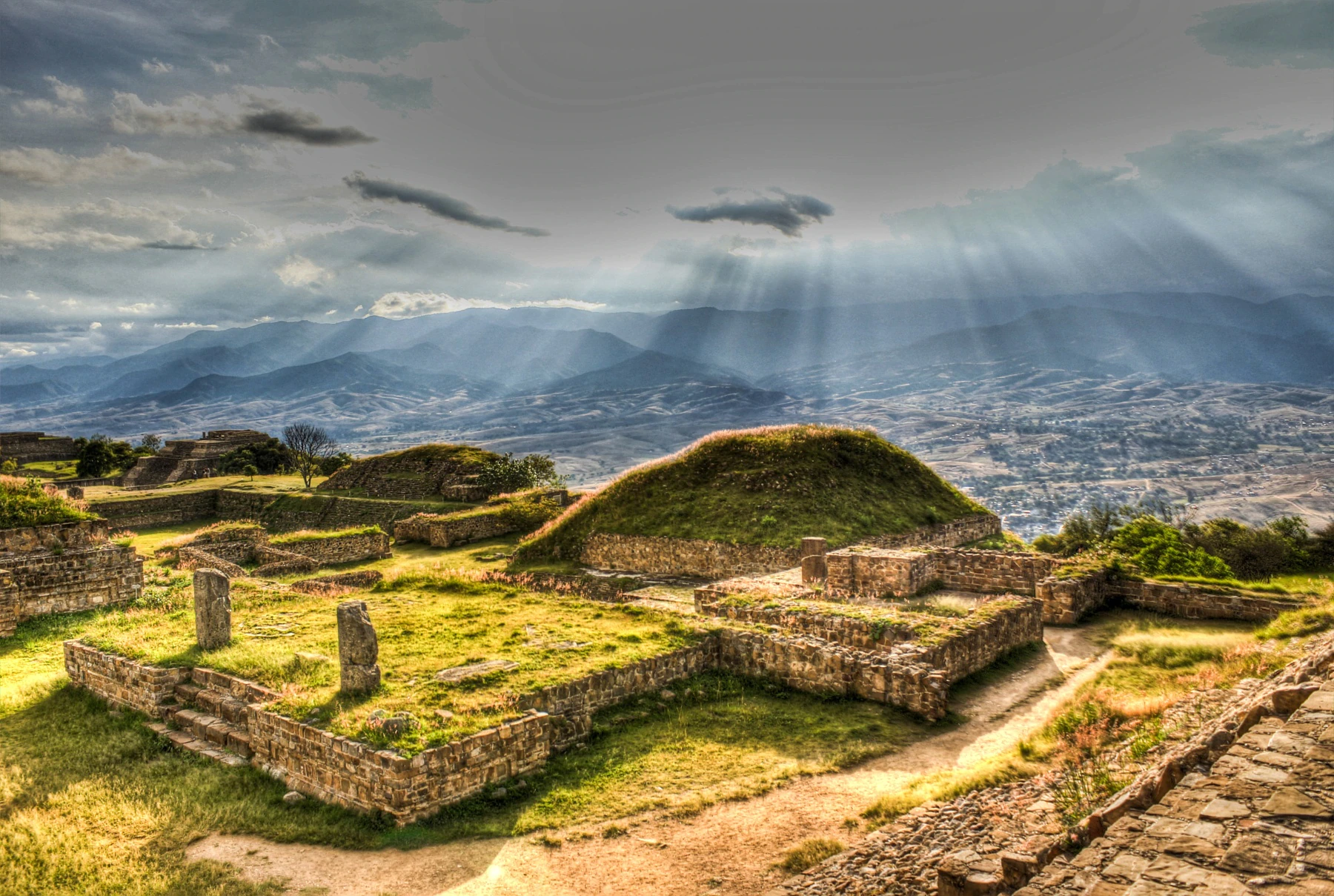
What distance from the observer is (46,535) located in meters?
17.8

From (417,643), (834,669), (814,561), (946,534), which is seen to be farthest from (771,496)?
(417,643)

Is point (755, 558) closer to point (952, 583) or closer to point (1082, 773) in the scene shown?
point (952, 583)

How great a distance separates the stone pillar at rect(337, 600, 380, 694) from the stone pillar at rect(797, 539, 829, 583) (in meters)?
11.6

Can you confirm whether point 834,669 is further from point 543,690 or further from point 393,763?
point 393,763

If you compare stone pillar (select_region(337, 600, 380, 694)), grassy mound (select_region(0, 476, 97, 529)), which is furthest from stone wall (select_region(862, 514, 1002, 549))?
grassy mound (select_region(0, 476, 97, 529))

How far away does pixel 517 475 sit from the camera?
143ft

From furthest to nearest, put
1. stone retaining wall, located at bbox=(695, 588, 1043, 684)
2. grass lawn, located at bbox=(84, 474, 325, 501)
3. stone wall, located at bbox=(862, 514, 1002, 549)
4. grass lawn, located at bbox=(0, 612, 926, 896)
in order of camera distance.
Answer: grass lawn, located at bbox=(84, 474, 325, 501) → stone wall, located at bbox=(862, 514, 1002, 549) → stone retaining wall, located at bbox=(695, 588, 1043, 684) → grass lawn, located at bbox=(0, 612, 926, 896)

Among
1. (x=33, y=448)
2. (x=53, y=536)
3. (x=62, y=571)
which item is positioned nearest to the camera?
(x=62, y=571)

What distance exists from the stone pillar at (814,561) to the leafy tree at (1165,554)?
8.48 m

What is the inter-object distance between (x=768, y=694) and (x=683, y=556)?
11566 millimetres

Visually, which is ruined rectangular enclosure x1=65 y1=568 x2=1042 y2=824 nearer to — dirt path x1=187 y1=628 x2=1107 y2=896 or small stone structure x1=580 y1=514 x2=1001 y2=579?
dirt path x1=187 y1=628 x2=1107 y2=896

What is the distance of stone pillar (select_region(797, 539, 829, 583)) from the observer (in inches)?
749

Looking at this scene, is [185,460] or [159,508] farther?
[185,460]

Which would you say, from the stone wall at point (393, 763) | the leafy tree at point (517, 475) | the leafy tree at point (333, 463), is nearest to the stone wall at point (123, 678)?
the stone wall at point (393, 763)
